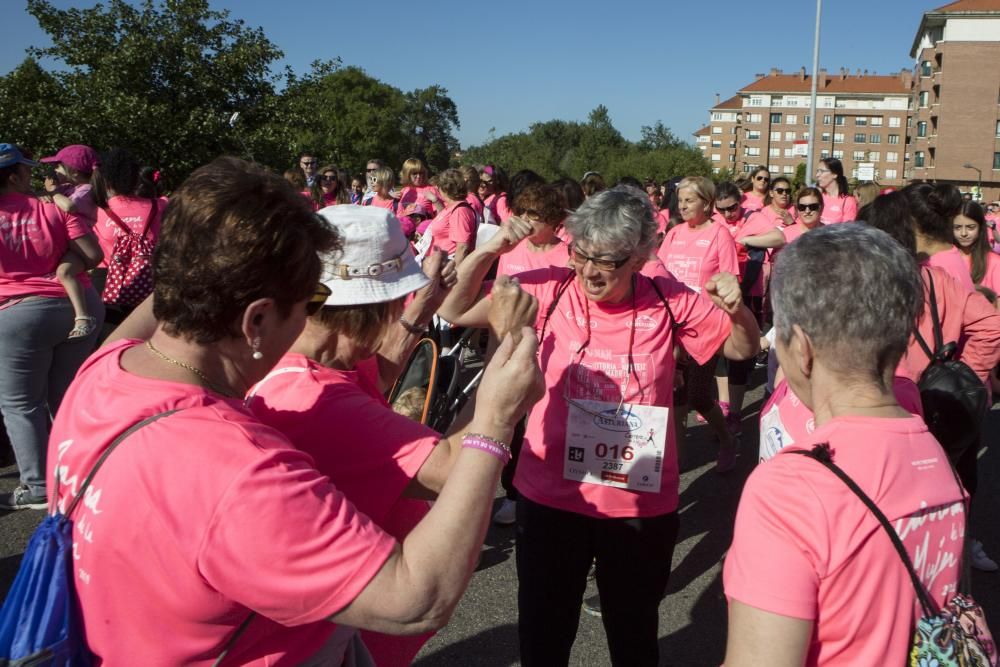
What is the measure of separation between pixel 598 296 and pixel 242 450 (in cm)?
182

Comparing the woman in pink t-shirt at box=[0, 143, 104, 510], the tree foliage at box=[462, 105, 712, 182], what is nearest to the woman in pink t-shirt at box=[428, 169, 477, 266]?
the woman in pink t-shirt at box=[0, 143, 104, 510]

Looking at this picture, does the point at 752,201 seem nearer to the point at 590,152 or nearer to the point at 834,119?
the point at 590,152

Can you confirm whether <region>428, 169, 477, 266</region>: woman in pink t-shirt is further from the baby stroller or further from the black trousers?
the black trousers

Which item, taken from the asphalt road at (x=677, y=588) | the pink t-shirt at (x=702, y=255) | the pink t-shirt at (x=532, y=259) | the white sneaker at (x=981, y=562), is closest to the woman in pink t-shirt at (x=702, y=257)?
the pink t-shirt at (x=702, y=255)

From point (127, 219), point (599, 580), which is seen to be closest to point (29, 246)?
point (127, 219)

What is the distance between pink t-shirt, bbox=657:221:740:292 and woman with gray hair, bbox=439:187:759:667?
9.17ft

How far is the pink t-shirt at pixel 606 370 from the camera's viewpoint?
2686 mm

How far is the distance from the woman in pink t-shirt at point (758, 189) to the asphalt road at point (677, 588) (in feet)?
17.3

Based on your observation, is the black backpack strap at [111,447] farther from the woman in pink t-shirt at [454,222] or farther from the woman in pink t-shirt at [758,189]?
the woman in pink t-shirt at [758,189]

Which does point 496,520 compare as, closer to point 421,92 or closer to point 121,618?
point 121,618

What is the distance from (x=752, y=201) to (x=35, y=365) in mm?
8482

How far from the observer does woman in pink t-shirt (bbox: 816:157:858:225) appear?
838cm

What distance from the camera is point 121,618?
3.90ft

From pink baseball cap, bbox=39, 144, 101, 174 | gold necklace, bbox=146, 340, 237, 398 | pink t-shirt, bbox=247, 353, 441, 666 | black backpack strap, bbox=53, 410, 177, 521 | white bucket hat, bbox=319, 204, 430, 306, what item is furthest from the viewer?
pink baseball cap, bbox=39, 144, 101, 174
